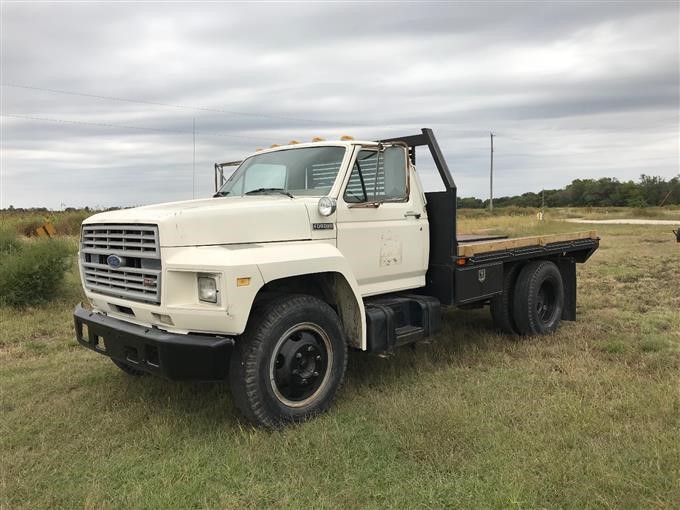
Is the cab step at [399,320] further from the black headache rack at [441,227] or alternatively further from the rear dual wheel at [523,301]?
the rear dual wheel at [523,301]

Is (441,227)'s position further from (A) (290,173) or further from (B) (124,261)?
(B) (124,261)

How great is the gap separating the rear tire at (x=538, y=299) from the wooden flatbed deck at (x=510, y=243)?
0.30 meters

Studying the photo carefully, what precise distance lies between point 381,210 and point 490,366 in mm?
1956

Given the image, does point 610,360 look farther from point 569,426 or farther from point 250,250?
point 250,250

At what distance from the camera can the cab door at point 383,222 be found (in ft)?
16.1

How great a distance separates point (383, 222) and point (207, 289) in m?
1.89

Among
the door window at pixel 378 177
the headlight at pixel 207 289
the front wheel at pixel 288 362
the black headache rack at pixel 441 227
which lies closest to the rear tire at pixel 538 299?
the black headache rack at pixel 441 227

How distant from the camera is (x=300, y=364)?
14.3 feet

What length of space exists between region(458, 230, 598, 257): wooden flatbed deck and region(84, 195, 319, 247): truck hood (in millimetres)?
1912

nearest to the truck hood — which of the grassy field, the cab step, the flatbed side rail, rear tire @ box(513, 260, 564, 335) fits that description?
the cab step

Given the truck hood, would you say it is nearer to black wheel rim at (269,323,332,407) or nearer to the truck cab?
the truck cab

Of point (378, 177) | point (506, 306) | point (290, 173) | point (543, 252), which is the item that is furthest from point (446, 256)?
point (543, 252)

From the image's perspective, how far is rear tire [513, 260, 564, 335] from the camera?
678 centimetres

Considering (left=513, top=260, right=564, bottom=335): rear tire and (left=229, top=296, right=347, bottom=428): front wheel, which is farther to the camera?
(left=513, top=260, right=564, bottom=335): rear tire
